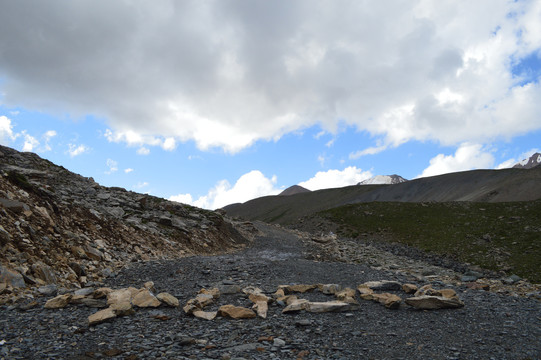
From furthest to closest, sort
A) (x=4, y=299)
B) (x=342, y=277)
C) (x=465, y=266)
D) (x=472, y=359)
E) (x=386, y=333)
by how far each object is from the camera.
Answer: (x=465, y=266), (x=342, y=277), (x=4, y=299), (x=386, y=333), (x=472, y=359)

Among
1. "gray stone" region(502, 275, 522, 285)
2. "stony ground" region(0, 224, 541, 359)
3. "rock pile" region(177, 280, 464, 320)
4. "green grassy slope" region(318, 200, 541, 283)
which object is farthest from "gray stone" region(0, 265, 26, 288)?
"green grassy slope" region(318, 200, 541, 283)

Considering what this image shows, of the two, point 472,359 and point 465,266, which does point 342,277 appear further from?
point 465,266

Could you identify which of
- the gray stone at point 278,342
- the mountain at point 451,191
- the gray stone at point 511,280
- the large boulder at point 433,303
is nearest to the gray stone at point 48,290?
the gray stone at point 278,342

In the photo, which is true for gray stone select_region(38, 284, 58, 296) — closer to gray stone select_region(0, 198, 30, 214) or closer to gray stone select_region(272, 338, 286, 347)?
gray stone select_region(0, 198, 30, 214)

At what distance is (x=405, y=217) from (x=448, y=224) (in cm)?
1137

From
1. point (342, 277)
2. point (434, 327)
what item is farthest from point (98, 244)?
point (434, 327)

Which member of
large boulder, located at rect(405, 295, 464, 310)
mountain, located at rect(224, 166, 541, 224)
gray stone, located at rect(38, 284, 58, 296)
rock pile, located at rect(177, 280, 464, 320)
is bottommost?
large boulder, located at rect(405, 295, 464, 310)

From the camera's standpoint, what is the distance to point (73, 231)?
670 inches

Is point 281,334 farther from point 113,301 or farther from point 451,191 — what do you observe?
point 451,191

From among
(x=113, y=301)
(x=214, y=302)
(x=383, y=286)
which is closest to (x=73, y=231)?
(x=113, y=301)

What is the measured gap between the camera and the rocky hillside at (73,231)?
12438mm

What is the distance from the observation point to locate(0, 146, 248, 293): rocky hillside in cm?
1244

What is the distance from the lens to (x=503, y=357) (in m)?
7.16

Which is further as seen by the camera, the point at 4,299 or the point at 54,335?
the point at 4,299
